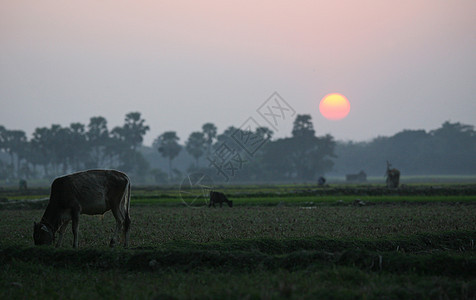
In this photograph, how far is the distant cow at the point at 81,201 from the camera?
499 inches

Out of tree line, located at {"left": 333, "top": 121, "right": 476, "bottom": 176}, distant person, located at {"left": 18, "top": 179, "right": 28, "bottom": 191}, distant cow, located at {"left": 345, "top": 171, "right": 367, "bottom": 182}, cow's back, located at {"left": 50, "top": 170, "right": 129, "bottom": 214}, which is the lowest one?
distant person, located at {"left": 18, "top": 179, "right": 28, "bottom": 191}

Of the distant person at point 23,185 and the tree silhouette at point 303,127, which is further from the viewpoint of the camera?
the tree silhouette at point 303,127

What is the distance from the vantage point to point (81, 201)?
12.9m

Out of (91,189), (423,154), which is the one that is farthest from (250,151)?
(91,189)

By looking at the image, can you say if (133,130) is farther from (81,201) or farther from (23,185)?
(81,201)

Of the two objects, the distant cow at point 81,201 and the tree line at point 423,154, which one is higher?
the tree line at point 423,154

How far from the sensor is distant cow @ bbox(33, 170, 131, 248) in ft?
41.6

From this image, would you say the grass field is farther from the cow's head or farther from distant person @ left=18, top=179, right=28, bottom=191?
distant person @ left=18, top=179, right=28, bottom=191

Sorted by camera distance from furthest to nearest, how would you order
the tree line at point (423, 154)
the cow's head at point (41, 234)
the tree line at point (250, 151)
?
the tree line at point (423, 154)
the tree line at point (250, 151)
the cow's head at point (41, 234)

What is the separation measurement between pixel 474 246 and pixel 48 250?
12523 millimetres

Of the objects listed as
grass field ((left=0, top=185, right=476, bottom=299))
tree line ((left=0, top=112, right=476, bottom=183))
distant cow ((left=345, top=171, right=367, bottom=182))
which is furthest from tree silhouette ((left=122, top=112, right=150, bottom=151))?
grass field ((left=0, top=185, right=476, bottom=299))

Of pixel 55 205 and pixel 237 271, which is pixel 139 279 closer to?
pixel 237 271

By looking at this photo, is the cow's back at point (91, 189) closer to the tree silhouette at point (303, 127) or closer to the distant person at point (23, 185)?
the distant person at point (23, 185)

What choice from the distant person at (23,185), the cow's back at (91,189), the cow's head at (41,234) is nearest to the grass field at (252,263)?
the cow's head at (41,234)
